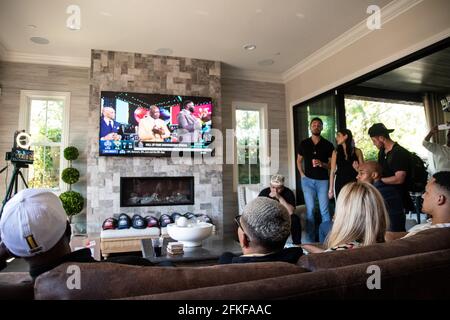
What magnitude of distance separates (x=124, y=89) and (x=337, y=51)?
3275 millimetres

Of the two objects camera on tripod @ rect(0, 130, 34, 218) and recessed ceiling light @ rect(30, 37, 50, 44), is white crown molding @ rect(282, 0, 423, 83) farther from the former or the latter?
camera on tripod @ rect(0, 130, 34, 218)

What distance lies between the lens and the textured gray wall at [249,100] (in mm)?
5102

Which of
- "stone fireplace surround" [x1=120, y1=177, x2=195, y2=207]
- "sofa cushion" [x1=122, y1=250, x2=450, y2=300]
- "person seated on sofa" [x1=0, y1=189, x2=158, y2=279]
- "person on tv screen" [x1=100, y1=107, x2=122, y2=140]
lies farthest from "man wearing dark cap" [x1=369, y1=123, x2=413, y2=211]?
"person on tv screen" [x1=100, y1=107, x2=122, y2=140]

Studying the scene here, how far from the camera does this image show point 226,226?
505cm

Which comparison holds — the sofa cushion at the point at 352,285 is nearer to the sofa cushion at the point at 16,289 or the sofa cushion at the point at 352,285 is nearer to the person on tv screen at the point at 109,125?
the sofa cushion at the point at 16,289

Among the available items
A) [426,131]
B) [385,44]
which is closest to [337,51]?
[385,44]

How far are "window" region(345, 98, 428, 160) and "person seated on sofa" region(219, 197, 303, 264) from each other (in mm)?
2916

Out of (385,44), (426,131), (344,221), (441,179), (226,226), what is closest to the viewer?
(344,221)

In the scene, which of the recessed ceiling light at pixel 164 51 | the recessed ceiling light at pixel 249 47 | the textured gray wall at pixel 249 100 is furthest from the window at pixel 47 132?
the recessed ceiling light at pixel 249 47

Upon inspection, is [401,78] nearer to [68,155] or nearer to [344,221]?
[344,221]

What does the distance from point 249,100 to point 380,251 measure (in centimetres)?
457

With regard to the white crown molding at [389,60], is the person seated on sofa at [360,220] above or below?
below

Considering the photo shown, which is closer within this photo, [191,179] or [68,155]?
[68,155]

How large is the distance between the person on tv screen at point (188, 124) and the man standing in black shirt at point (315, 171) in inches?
69.6
